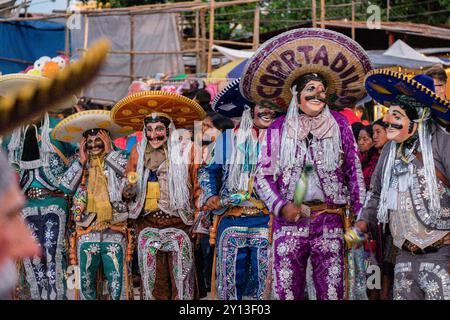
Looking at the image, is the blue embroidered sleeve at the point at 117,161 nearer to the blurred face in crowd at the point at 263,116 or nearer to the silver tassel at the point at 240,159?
the silver tassel at the point at 240,159

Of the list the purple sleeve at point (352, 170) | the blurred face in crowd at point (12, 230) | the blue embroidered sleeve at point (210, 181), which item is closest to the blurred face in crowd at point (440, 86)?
the purple sleeve at point (352, 170)

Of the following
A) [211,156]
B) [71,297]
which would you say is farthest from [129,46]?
[211,156]

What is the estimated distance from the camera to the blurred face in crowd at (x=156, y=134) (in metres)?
7.26

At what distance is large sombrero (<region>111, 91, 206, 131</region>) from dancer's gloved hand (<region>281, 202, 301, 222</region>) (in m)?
1.91

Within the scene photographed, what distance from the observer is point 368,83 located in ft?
18.6

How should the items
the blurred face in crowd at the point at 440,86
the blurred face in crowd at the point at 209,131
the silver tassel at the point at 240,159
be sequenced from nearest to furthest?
the blurred face in crowd at the point at 440,86
the silver tassel at the point at 240,159
the blurred face in crowd at the point at 209,131

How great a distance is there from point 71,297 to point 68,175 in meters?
1.79

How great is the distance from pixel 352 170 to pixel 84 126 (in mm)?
2895

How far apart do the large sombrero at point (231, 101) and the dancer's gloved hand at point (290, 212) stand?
5.24ft

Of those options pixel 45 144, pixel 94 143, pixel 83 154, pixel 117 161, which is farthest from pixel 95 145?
pixel 45 144

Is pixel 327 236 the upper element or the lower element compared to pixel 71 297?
upper

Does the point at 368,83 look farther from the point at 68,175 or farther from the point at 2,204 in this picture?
the point at 2,204

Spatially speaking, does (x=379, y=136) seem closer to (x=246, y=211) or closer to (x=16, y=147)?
(x=246, y=211)

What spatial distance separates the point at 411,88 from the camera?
17.2 feet
